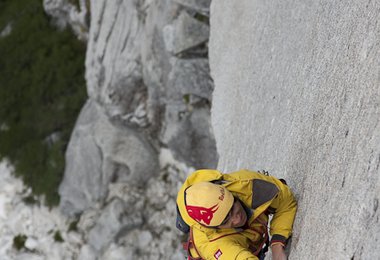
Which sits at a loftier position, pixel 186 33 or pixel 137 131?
pixel 186 33

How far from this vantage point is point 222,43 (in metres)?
11.5

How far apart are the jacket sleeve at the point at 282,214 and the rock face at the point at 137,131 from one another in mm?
8145

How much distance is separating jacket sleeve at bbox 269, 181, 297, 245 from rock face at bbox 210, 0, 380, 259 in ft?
0.45

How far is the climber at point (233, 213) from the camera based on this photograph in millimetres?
5070

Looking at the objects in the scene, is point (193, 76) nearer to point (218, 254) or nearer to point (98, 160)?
point (98, 160)

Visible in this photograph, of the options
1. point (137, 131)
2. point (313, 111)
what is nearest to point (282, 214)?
point (313, 111)

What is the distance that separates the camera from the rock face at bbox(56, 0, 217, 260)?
14133mm

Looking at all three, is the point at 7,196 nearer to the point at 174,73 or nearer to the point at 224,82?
the point at 174,73

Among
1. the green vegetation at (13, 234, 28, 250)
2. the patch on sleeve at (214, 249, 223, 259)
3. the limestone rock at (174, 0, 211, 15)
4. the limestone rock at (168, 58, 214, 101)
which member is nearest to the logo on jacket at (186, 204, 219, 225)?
the patch on sleeve at (214, 249, 223, 259)

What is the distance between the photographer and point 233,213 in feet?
17.3

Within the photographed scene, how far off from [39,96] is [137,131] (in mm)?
5880

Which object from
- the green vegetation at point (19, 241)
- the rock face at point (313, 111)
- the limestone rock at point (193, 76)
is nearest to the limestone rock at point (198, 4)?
the limestone rock at point (193, 76)

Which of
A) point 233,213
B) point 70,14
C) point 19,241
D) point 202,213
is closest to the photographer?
point 202,213

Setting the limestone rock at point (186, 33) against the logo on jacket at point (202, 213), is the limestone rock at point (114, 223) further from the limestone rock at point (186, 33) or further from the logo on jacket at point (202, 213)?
the logo on jacket at point (202, 213)
